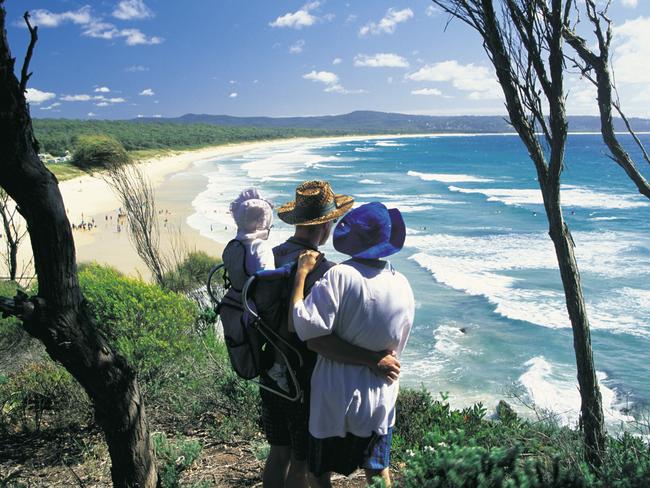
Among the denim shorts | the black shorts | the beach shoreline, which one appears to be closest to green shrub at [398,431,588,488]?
the denim shorts

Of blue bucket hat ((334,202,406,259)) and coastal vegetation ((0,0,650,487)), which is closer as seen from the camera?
coastal vegetation ((0,0,650,487))

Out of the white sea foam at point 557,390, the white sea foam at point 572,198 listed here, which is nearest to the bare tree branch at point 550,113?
the white sea foam at point 557,390

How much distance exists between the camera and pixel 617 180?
5850 cm

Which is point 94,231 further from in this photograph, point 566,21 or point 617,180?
point 617,180

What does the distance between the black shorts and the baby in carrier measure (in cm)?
14

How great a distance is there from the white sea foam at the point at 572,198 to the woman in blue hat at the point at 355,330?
38.5m

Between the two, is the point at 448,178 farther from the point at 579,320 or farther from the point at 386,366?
the point at 386,366

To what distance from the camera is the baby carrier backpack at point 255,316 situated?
98.2 inches

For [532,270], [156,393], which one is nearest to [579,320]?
[156,393]

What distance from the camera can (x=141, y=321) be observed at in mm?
5766

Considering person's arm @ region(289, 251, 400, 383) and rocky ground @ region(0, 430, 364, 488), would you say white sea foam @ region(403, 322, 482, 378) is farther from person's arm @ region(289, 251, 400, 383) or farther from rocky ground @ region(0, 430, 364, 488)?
person's arm @ region(289, 251, 400, 383)

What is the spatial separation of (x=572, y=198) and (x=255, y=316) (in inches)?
1782

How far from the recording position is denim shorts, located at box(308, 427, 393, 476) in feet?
8.06

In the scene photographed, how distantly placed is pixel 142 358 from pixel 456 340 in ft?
29.5
